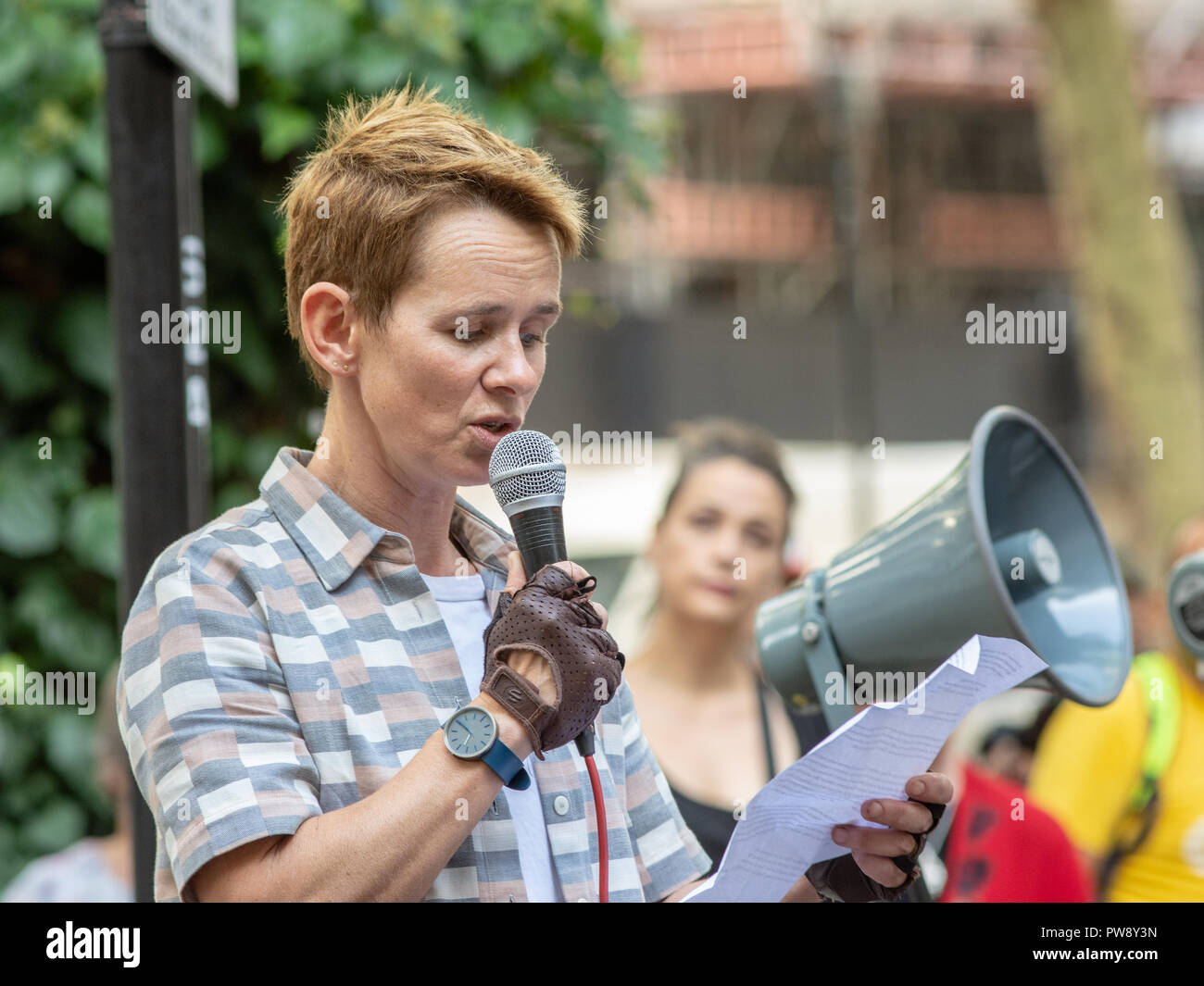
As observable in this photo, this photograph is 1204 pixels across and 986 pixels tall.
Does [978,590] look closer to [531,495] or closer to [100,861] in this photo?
[531,495]

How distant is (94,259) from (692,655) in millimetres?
1491

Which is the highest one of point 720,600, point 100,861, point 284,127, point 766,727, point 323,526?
point 284,127

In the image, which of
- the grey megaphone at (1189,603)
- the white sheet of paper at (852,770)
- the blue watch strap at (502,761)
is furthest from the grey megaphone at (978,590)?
the blue watch strap at (502,761)

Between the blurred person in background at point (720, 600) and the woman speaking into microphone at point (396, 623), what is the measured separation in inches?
56.0

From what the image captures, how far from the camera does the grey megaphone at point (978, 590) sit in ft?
5.18

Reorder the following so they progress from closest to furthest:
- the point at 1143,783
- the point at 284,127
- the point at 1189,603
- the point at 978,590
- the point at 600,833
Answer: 1. the point at 600,833
2. the point at 978,590
3. the point at 1189,603
4. the point at 284,127
5. the point at 1143,783

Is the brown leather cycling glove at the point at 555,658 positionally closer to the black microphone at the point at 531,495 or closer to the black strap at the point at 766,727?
the black microphone at the point at 531,495

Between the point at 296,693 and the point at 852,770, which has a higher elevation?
the point at 296,693

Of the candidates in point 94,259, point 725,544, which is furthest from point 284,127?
point 725,544

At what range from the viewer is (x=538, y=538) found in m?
1.24

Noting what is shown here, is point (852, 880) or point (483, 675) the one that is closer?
point (483, 675)

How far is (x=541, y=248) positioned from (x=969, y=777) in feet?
6.62

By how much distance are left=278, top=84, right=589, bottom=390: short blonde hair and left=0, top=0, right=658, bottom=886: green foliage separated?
1246mm
